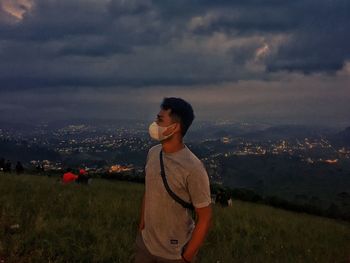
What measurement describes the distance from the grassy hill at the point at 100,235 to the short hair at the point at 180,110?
11.7 ft

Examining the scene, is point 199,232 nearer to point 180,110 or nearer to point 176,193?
point 176,193

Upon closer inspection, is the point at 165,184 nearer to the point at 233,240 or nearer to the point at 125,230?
the point at 125,230

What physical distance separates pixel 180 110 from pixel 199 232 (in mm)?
1199

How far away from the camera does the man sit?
4.23 meters

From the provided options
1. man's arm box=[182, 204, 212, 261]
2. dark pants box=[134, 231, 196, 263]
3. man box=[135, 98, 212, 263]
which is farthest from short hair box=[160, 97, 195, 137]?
dark pants box=[134, 231, 196, 263]

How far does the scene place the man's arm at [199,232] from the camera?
4199 millimetres

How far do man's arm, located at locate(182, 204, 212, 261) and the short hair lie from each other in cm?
82

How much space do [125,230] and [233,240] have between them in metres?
2.58

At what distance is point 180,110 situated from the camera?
4473 mm

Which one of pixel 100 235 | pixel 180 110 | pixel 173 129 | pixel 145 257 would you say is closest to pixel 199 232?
pixel 145 257

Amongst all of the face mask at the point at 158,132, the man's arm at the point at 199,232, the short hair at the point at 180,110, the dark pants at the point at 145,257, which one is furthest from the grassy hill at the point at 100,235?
the short hair at the point at 180,110

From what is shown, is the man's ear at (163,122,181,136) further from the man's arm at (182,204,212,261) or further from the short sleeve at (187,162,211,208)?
the man's arm at (182,204,212,261)

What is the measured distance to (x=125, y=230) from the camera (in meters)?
9.48

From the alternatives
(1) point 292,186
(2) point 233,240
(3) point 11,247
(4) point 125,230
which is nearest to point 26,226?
(3) point 11,247
